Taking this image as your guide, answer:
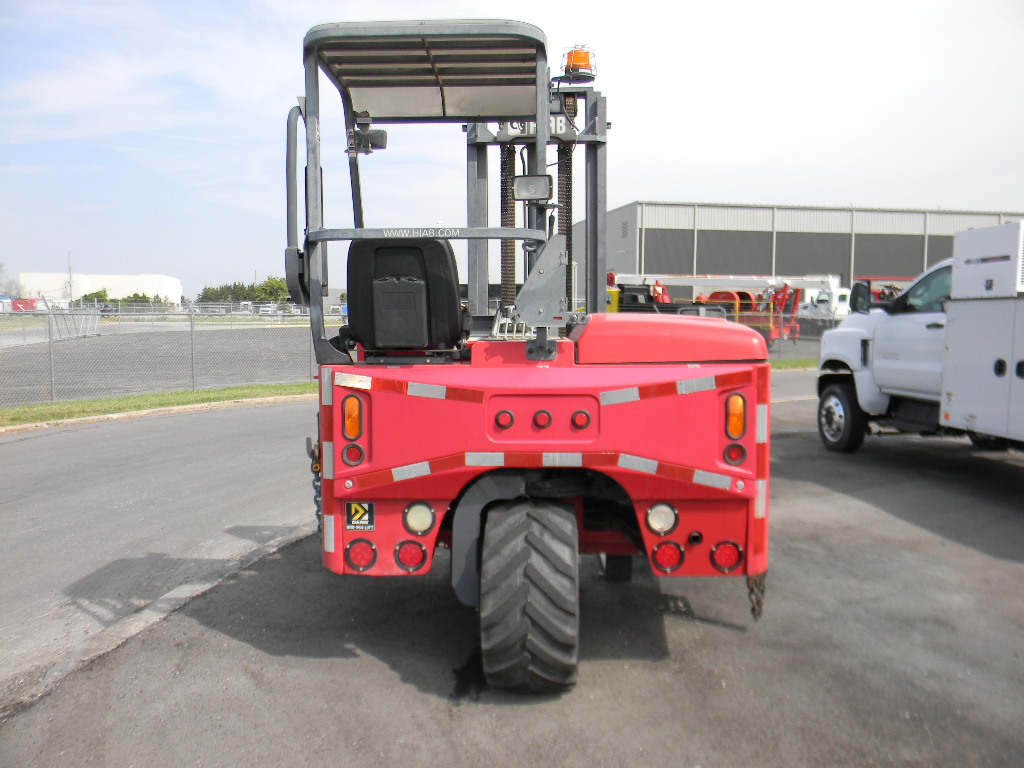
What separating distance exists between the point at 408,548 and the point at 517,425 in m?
0.78

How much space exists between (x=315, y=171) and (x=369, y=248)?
23.4 inches

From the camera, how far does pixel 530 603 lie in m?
3.62

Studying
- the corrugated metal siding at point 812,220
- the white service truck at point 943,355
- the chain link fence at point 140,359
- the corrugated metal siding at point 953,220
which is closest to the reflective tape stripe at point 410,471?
the white service truck at point 943,355

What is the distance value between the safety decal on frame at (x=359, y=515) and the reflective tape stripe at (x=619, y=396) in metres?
1.15

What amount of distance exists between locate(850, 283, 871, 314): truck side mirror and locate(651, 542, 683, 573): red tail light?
6.34m

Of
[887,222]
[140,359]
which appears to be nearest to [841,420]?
[140,359]

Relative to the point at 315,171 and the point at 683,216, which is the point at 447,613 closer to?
the point at 315,171

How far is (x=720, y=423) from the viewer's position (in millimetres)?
3748

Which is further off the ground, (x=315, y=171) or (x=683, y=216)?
(x=683, y=216)

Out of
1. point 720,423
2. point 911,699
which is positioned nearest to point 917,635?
point 911,699

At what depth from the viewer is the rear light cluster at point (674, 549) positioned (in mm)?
3850

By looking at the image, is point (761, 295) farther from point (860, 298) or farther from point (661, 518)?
point (661, 518)

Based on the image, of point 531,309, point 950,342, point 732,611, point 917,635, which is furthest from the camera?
point 950,342

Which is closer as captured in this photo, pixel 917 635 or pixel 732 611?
pixel 917 635
